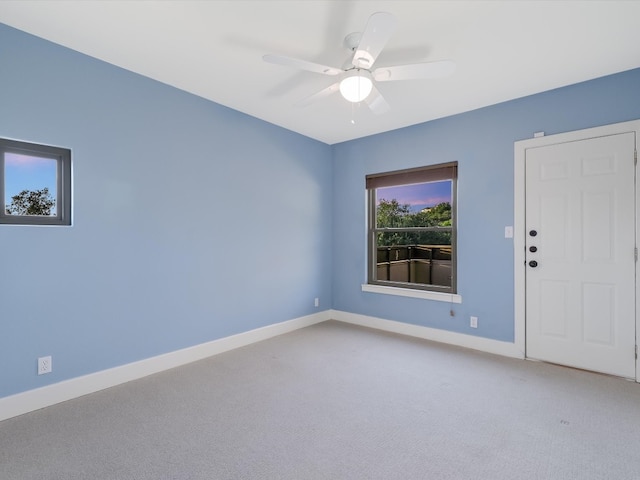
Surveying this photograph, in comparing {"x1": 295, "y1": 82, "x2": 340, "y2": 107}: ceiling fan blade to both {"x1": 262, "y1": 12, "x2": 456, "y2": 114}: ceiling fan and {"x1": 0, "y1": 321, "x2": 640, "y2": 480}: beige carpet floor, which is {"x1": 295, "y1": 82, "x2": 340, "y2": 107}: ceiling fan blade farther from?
{"x1": 0, "y1": 321, "x2": 640, "y2": 480}: beige carpet floor

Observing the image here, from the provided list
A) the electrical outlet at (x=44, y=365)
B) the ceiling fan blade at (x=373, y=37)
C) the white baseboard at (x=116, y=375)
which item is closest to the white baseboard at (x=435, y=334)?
the white baseboard at (x=116, y=375)

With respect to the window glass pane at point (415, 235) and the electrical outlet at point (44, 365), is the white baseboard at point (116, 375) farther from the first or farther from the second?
the window glass pane at point (415, 235)

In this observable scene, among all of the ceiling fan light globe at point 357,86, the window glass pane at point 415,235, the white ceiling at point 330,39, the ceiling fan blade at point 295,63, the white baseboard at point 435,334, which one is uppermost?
the white ceiling at point 330,39

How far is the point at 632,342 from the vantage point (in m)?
2.72

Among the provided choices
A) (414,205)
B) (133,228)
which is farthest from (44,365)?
(414,205)

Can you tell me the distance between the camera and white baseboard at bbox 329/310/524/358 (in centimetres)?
332

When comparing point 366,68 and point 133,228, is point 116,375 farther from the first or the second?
point 366,68

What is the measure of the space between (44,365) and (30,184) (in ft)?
4.21

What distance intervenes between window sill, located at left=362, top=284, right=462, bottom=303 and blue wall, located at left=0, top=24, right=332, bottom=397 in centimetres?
117

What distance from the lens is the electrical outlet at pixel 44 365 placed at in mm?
2277

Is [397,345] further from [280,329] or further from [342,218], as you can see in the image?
[342,218]

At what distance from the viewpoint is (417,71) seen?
214cm

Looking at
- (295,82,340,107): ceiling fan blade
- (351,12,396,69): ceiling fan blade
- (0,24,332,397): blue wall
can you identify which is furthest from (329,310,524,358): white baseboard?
(351,12,396,69): ceiling fan blade

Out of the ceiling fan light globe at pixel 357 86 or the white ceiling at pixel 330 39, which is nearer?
the white ceiling at pixel 330 39
